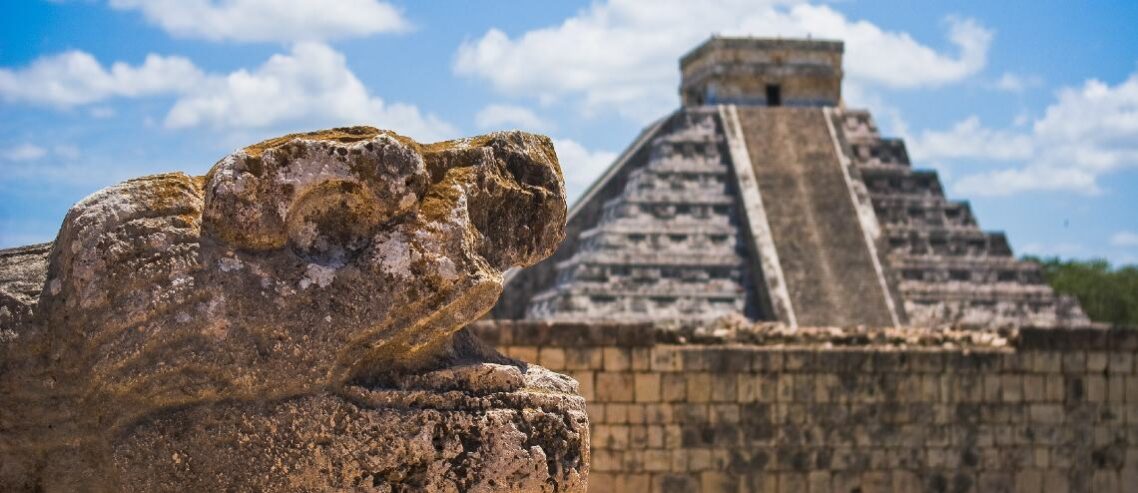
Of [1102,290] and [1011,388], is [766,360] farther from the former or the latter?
[1102,290]

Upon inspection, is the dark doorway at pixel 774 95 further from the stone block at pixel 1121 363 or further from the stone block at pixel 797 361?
the stone block at pixel 797 361

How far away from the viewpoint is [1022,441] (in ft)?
59.6

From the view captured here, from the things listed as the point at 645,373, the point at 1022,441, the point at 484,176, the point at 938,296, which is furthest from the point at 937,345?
the point at 484,176

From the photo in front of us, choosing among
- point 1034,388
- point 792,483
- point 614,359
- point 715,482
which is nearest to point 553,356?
point 614,359

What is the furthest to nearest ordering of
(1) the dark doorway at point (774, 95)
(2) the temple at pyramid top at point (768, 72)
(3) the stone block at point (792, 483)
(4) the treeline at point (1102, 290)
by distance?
(4) the treeline at point (1102, 290) < (1) the dark doorway at point (774, 95) < (2) the temple at pyramid top at point (768, 72) < (3) the stone block at point (792, 483)

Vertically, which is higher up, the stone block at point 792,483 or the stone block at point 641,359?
the stone block at point 641,359

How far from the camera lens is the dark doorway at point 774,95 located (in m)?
37.4

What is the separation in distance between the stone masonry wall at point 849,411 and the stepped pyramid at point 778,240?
9.25 m

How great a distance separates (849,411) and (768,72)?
2062cm

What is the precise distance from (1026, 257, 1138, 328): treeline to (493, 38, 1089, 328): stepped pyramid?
21.8 meters

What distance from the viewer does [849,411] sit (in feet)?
57.6

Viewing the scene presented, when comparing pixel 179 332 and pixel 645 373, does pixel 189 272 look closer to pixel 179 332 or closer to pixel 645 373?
pixel 179 332

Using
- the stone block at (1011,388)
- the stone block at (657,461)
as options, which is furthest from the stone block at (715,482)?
A: the stone block at (1011,388)

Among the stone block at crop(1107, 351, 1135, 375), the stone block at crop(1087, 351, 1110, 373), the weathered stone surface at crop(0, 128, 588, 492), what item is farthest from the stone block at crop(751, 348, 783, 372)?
the weathered stone surface at crop(0, 128, 588, 492)
